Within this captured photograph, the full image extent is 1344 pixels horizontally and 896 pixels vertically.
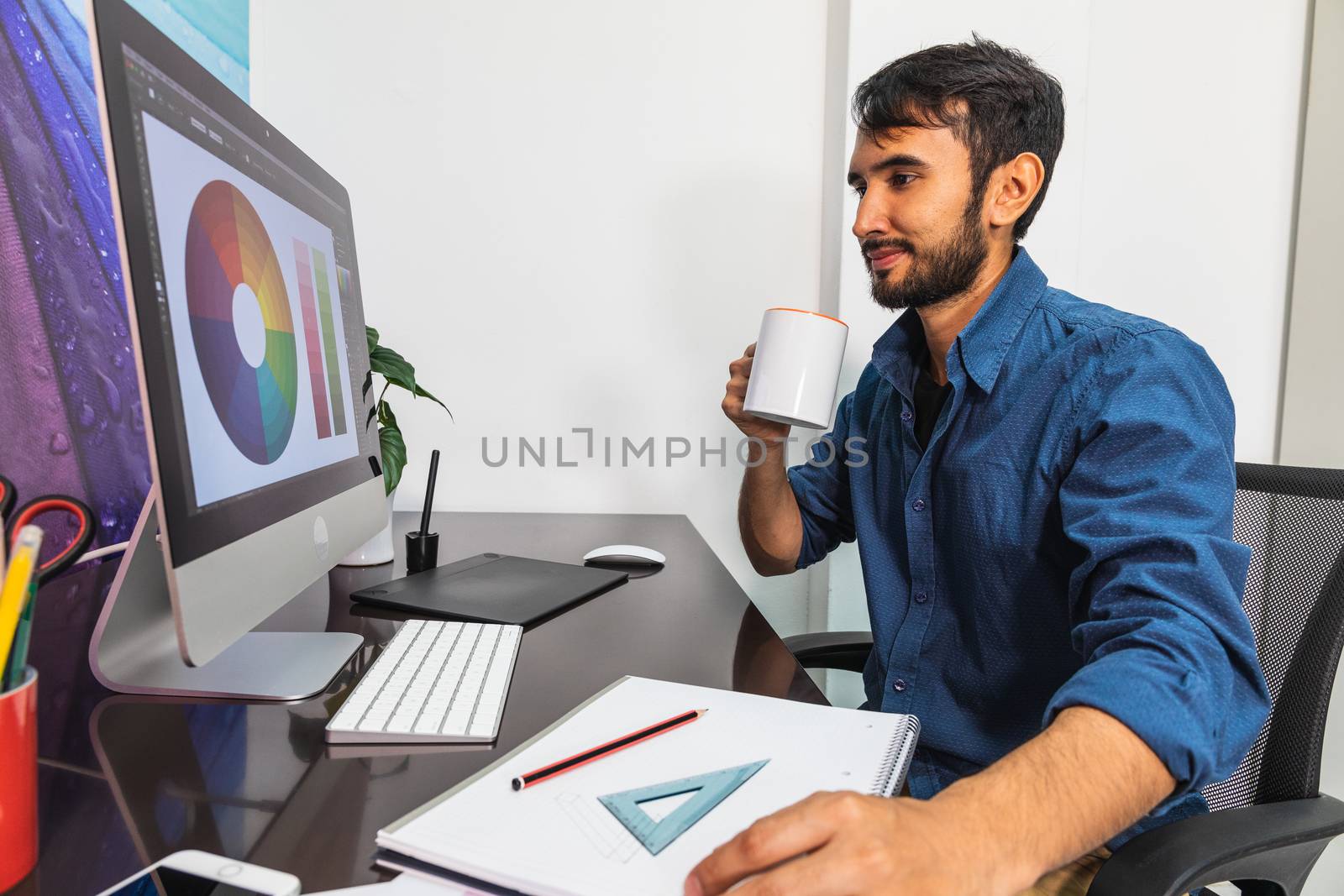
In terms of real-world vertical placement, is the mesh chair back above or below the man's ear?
below

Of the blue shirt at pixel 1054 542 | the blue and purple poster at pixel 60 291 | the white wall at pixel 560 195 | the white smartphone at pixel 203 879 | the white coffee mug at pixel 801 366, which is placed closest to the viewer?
the white smartphone at pixel 203 879

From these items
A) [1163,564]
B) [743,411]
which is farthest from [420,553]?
[1163,564]

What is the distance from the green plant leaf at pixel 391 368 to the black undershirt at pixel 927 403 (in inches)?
27.2

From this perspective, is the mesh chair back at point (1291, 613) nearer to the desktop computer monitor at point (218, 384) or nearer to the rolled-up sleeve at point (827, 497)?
the rolled-up sleeve at point (827, 497)

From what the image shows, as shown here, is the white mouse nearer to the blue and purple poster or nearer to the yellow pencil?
the blue and purple poster

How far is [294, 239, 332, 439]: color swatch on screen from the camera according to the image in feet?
2.38

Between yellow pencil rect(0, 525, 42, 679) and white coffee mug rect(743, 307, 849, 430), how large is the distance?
753mm

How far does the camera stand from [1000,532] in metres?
0.86

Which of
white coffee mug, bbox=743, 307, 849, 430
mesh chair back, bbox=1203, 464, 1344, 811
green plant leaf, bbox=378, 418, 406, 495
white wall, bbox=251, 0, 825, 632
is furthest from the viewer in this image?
white wall, bbox=251, 0, 825, 632

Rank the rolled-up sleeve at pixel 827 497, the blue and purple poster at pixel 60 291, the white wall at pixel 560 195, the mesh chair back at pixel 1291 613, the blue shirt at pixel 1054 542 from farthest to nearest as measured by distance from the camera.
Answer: the white wall at pixel 560 195 → the rolled-up sleeve at pixel 827 497 → the blue and purple poster at pixel 60 291 → the mesh chair back at pixel 1291 613 → the blue shirt at pixel 1054 542

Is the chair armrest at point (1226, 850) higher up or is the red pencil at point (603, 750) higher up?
the red pencil at point (603, 750)

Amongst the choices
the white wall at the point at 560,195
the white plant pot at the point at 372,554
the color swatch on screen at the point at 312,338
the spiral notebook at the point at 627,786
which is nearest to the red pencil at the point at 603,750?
the spiral notebook at the point at 627,786

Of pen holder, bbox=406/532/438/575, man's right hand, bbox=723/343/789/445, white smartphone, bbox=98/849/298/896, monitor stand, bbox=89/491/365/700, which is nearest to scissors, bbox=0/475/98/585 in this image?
monitor stand, bbox=89/491/365/700

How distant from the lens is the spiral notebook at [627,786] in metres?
0.38
